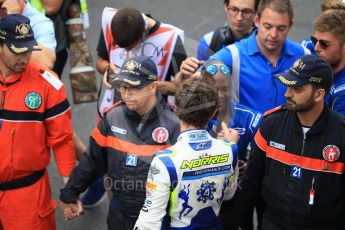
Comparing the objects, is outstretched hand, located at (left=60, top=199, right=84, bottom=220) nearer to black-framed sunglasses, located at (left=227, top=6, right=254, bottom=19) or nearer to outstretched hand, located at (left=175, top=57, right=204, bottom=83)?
outstretched hand, located at (left=175, top=57, right=204, bottom=83)

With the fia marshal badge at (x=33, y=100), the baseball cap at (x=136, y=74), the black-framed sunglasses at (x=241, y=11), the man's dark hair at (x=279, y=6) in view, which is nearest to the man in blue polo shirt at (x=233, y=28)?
the black-framed sunglasses at (x=241, y=11)

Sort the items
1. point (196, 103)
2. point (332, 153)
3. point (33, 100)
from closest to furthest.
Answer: point (196, 103)
point (332, 153)
point (33, 100)

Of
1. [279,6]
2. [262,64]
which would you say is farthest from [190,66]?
[279,6]

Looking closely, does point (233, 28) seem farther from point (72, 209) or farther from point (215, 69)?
point (72, 209)

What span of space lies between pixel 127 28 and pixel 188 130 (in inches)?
54.4

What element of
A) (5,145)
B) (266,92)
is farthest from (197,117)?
(5,145)

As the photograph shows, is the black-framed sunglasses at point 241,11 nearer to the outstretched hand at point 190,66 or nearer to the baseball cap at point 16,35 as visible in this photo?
the outstretched hand at point 190,66

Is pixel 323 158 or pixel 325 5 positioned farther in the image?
pixel 325 5

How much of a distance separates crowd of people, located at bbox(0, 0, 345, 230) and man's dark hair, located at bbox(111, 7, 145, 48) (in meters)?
0.01

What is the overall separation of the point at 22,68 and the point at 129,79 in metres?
0.80

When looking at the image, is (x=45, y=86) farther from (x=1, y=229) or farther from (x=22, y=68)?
(x=1, y=229)

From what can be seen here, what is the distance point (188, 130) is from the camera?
3367 millimetres

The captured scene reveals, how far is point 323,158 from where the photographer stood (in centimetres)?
359

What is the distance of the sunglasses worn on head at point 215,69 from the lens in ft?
13.5
